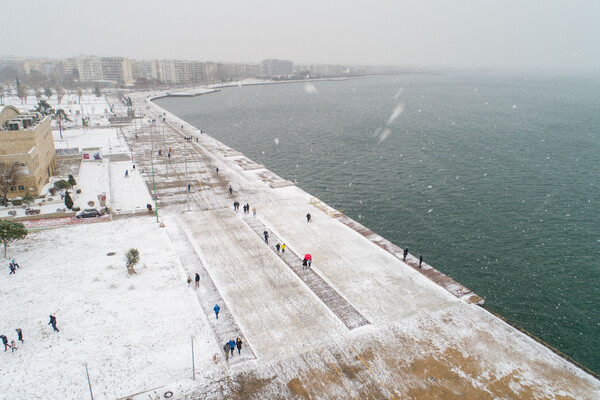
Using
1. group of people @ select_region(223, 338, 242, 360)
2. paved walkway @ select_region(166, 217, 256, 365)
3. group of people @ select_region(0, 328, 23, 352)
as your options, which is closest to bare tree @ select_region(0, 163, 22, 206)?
paved walkway @ select_region(166, 217, 256, 365)

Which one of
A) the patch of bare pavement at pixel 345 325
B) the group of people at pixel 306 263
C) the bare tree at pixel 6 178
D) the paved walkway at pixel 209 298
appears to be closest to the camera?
the patch of bare pavement at pixel 345 325

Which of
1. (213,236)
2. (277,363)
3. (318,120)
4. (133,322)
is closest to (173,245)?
(213,236)

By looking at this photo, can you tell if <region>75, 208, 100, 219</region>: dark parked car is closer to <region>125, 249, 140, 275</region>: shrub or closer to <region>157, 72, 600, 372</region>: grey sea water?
<region>125, 249, 140, 275</region>: shrub

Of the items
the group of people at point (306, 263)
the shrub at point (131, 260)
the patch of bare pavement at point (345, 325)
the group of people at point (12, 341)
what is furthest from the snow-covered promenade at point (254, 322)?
the shrub at point (131, 260)

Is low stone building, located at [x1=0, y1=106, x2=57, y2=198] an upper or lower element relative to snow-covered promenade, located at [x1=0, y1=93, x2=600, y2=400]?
upper

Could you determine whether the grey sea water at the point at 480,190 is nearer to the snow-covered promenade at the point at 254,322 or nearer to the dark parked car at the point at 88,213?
the snow-covered promenade at the point at 254,322

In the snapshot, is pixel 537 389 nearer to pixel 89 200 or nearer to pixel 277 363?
pixel 277 363

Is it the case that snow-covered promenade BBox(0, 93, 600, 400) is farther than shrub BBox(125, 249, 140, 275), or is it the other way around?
shrub BBox(125, 249, 140, 275)
